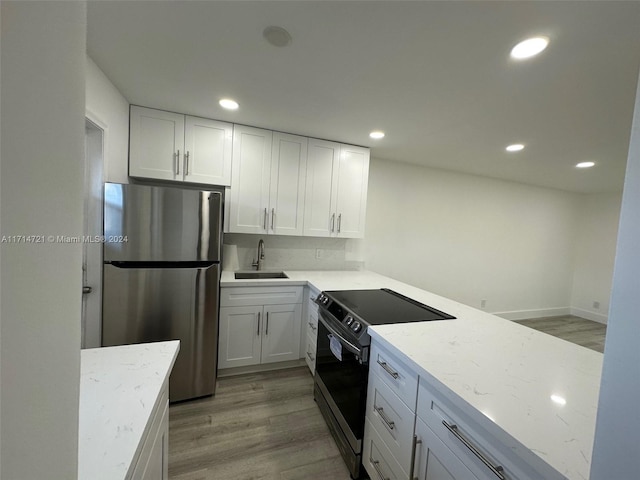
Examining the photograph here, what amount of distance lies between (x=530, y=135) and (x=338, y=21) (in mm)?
2101

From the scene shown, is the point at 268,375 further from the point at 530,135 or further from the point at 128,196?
the point at 530,135

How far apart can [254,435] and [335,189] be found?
2249 millimetres

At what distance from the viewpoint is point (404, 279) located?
12.1ft

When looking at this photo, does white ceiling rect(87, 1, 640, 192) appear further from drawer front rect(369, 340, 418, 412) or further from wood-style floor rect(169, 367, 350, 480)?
wood-style floor rect(169, 367, 350, 480)

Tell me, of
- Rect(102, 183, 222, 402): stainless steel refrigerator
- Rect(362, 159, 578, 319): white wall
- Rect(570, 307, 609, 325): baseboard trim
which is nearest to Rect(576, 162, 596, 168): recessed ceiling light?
Rect(362, 159, 578, 319): white wall

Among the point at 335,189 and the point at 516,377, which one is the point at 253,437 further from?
the point at 335,189

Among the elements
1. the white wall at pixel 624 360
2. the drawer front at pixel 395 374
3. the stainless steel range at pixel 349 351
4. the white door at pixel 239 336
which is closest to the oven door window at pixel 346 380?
the stainless steel range at pixel 349 351

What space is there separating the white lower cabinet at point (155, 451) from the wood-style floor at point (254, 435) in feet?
2.15

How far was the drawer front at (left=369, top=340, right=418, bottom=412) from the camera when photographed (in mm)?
1088

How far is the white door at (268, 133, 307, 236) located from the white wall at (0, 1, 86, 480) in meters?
2.21

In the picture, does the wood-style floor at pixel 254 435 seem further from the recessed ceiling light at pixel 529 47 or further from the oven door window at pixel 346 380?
the recessed ceiling light at pixel 529 47

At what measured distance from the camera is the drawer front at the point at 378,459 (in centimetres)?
116

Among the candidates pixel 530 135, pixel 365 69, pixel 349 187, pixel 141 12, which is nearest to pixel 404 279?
pixel 349 187

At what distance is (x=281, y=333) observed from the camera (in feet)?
8.03
